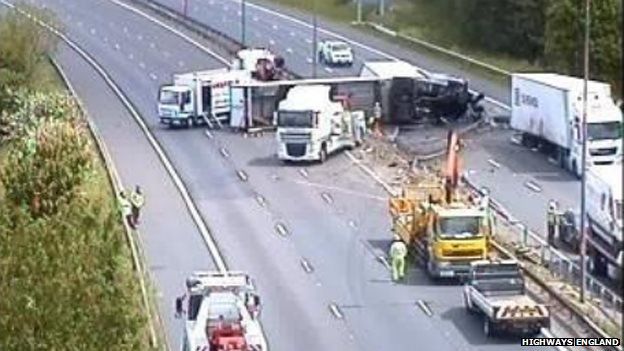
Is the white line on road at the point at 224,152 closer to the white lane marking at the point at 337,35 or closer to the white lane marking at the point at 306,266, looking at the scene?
the white lane marking at the point at 337,35

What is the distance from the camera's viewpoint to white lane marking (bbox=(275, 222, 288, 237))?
43.1m

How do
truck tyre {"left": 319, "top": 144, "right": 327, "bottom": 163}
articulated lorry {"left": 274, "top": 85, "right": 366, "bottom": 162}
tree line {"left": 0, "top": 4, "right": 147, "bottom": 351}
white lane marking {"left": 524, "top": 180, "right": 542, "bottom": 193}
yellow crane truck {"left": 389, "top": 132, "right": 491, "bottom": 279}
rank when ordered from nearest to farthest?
1. tree line {"left": 0, "top": 4, "right": 147, "bottom": 351}
2. yellow crane truck {"left": 389, "top": 132, "right": 491, "bottom": 279}
3. white lane marking {"left": 524, "top": 180, "right": 542, "bottom": 193}
4. articulated lorry {"left": 274, "top": 85, "right": 366, "bottom": 162}
5. truck tyre {"left": 319, "top": 144, "right": 327, "bottom": 163}

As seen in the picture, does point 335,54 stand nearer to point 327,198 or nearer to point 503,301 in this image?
point 327,198

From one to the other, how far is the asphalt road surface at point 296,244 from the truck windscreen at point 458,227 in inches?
47.6

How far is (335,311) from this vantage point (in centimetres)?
3453

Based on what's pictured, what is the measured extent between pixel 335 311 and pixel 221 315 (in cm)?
561

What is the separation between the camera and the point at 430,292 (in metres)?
36.0

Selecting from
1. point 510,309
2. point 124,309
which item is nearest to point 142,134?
point 510,309

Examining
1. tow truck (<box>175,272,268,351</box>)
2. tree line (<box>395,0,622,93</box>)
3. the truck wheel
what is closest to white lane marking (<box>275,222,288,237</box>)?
tow truck (<box>175,272,268,351</box>)

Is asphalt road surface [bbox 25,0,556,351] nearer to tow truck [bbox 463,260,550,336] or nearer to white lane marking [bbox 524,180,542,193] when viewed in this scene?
tow truck [bbox 463,260,550,336]

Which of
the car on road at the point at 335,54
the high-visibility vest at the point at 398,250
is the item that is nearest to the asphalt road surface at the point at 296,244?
the high-visibility vest at the point at 398,250

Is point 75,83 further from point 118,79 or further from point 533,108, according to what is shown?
point 533,108

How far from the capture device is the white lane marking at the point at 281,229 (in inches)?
1697

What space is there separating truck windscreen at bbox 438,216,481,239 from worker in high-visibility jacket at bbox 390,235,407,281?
1230 mm
